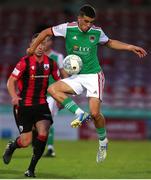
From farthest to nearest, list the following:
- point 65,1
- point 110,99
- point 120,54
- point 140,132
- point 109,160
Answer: point 65,1, point 120,54, point 110,99, point 140,132, point 109,160

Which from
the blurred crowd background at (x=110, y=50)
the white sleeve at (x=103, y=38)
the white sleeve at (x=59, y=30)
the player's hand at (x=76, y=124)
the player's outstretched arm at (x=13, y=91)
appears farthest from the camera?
the blurred crowd background at (x=110, y=50)

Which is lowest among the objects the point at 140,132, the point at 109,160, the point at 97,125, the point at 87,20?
the point at 140,132

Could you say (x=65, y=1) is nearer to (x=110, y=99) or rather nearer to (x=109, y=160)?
(x=110, y=99)

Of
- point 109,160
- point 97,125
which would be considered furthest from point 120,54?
point 97,125

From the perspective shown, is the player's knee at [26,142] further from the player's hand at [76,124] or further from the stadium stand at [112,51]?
the stadium stand at [112,51]

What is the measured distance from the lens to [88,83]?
37.0 feet

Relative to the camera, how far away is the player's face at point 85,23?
35.8 feet

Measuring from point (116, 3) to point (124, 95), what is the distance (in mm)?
6332


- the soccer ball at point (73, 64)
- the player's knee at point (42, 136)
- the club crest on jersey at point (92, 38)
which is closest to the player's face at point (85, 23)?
the club crest on jersey at point (92, 38)

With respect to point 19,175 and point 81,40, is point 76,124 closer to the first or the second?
point 19,175

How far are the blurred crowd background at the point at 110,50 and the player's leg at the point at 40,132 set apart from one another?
9252 millimetres

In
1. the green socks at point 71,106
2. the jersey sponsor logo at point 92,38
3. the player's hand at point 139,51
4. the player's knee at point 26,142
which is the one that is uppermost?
the jersey sponsor logo at point 92,38

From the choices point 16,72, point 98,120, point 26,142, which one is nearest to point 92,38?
point 98,120

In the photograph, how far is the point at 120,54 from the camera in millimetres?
25172
